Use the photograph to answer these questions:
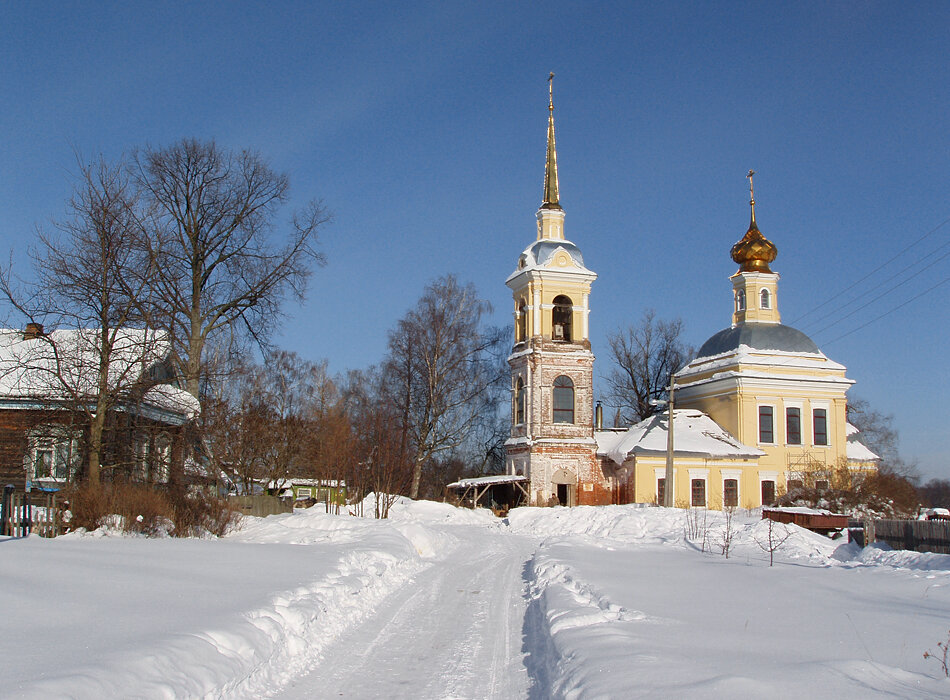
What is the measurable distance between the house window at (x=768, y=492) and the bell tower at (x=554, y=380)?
7.87 meters

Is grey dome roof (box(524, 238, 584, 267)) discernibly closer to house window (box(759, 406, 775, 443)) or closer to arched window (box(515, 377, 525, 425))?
arched window (box(515, 377, 525, 425))

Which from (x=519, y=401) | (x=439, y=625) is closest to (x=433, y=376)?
(x=519, y=401)

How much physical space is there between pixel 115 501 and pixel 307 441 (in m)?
17.8

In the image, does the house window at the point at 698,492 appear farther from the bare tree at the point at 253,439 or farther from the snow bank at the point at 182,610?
the snow bank at the point at 182,610

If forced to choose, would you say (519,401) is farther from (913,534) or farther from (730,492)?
(913,534)

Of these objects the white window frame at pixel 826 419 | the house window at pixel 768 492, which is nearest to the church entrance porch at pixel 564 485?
the house window at pixel 768 492

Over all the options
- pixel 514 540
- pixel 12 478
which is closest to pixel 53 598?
pixel 12 478

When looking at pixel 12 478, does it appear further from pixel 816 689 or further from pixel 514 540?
pixel 816 689

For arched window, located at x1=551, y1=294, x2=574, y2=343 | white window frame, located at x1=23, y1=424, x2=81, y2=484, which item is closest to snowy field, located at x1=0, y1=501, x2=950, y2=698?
white window frame, located at x1=23, y1=424, x2=81, y2=484

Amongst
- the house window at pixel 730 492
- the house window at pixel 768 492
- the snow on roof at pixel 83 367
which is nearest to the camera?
the snow on roof at pixel 83 367

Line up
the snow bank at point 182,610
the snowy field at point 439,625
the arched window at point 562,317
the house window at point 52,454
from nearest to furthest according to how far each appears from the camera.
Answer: the snow bank at point 182,610
the snowy field at point 439,625
the house window at point 52,454
the arched window at point 562,317

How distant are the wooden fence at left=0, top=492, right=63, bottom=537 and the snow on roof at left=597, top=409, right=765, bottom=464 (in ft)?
88.7

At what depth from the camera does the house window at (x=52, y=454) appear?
19.5 metres

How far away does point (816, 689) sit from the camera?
5.86 m
